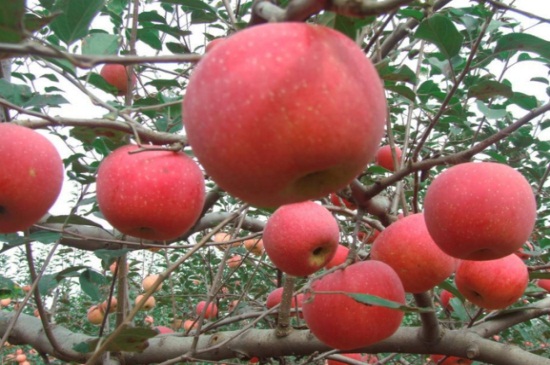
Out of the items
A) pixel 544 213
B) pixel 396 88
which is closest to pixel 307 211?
pixel 396 88

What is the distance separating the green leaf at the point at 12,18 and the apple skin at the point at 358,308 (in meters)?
0.79

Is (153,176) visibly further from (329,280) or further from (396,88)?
(396,88)

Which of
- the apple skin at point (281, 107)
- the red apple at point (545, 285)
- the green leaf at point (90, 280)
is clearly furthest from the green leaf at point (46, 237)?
the red apple at point (545, 285)

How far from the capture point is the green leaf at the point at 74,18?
3.55ft

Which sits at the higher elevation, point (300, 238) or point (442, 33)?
point (442, 33)

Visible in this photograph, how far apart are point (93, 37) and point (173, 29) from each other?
2.69ft

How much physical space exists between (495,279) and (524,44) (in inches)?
28.6

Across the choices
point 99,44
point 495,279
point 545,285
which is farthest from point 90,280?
point 545,285

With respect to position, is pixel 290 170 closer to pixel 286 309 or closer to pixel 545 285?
pixel 286 309

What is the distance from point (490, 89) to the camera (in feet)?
4.59

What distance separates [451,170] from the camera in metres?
1.08

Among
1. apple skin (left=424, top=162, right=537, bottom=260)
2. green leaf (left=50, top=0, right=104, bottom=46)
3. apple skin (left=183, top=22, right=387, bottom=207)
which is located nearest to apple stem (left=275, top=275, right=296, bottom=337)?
apple skin (left=424, top=162, right=537, bottom=260)

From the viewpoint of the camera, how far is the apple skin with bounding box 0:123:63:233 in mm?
1009

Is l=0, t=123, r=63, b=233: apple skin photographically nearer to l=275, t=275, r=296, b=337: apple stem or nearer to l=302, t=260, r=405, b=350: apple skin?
l=302, t=260, r=405, b=350: apple skin
